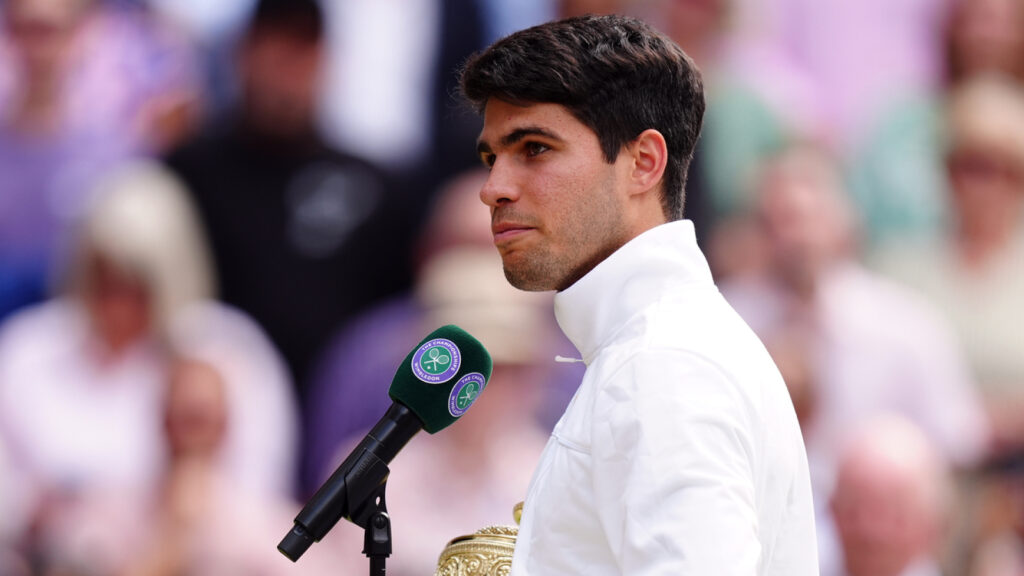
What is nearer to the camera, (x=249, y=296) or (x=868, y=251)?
(x=249, y=296)

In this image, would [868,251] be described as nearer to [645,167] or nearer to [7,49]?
[7,49]

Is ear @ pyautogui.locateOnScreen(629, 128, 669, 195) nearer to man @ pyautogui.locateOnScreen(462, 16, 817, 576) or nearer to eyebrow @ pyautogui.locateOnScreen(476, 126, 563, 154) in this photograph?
man @ pyautogui.locateOnScreen(462, 16, 817, 576)

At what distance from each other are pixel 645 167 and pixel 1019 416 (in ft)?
16.3

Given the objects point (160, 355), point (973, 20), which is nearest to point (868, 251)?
point (973, 20)

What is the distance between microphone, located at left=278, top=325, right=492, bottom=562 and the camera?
84.8 inches

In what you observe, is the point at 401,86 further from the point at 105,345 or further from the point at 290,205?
the point at 105,345

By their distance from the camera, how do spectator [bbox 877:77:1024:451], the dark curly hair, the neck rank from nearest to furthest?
the dark curly hair
spectator [bbox 877:77:1024:451]
the neck

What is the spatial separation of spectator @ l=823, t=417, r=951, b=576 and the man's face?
170 inches

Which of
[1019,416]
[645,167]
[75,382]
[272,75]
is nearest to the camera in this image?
[645,167]

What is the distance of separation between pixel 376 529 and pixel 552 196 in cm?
62

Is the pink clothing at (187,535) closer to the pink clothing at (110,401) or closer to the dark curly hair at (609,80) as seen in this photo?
the pink clothing at (110,401)

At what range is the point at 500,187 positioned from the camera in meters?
2.31

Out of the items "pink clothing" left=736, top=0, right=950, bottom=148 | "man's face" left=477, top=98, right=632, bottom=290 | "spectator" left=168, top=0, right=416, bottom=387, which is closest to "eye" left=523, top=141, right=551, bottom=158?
"man's face" left=477, top=98, right=632, bottom=290

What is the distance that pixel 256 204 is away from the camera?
5.71 m
